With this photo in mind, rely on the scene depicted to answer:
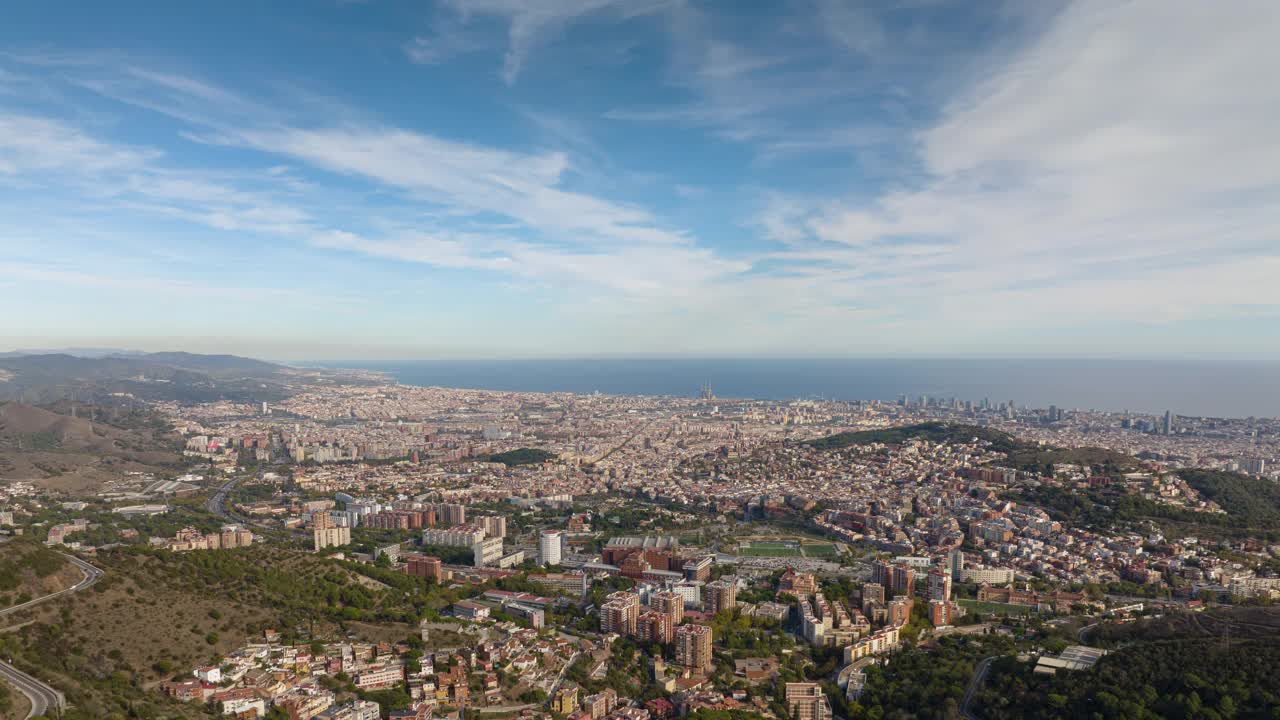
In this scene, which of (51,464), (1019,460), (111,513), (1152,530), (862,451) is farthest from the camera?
(862,451)

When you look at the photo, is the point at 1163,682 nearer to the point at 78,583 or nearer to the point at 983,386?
the point at 78,583

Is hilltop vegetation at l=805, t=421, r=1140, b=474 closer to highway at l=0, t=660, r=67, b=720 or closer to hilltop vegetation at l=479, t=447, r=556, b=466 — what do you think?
hilltop vegetation at l=479, t=447, r=556, b=466

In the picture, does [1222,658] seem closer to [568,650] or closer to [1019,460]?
[568,650]

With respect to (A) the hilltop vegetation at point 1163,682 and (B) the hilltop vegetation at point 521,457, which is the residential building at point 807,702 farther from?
(B) the hilltop vegetation at point 521,457

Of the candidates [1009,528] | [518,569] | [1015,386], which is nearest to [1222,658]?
[1009,528]

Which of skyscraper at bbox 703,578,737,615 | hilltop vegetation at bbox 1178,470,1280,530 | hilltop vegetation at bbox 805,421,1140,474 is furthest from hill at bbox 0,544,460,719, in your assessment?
hilltop vegetation at bbox 805,421,1140,474

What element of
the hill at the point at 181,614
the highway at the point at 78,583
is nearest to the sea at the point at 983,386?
the hill at the point at 181,614

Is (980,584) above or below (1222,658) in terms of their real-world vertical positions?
below

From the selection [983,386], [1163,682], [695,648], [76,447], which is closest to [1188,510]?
[1163,682]
